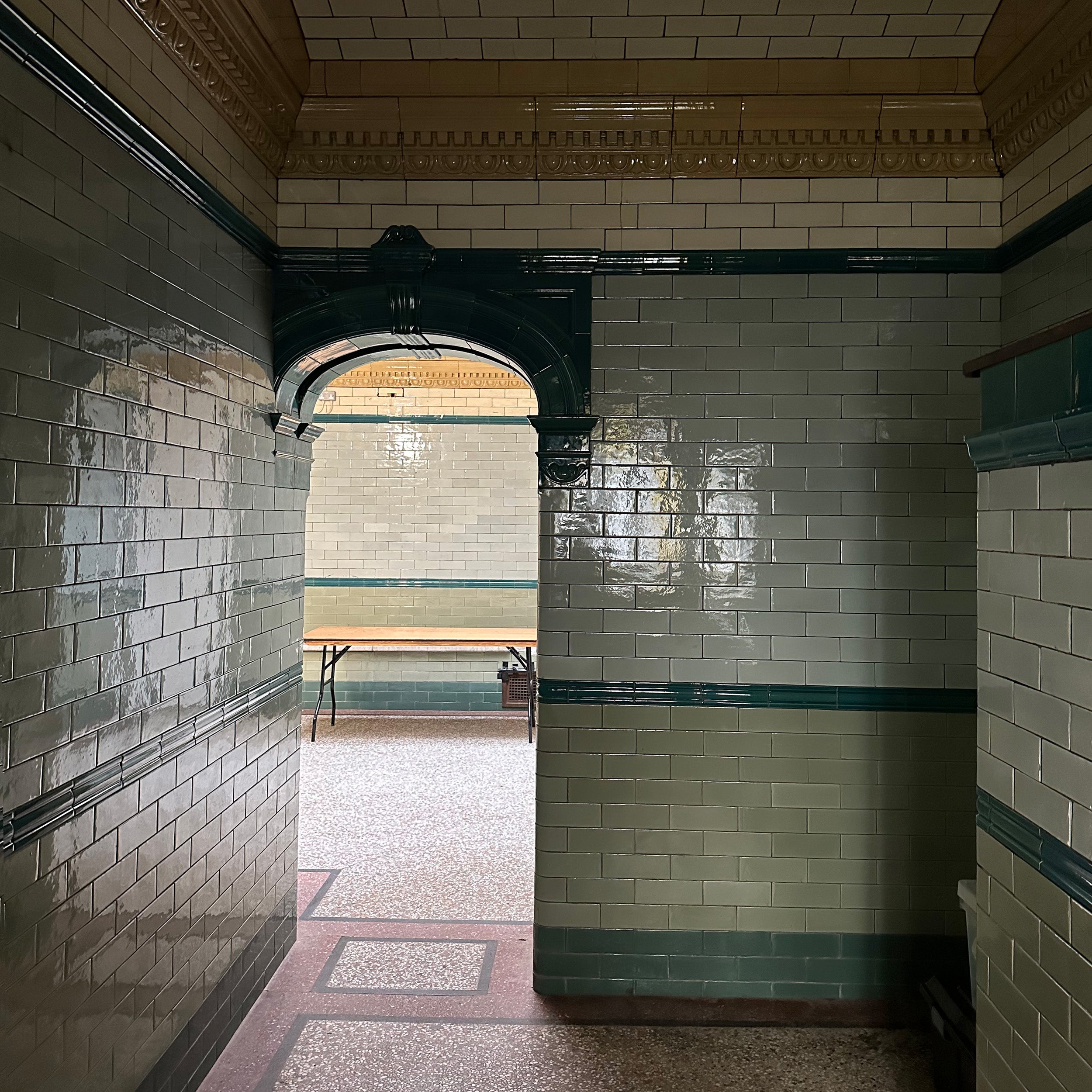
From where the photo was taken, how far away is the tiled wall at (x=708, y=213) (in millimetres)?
3229

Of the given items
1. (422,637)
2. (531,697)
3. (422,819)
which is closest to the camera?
(422,819)

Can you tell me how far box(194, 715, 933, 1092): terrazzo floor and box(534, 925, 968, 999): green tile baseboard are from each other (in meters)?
0.07

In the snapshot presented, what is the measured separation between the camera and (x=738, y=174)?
3.23 m

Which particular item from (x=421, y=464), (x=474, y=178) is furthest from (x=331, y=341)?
(x=421, y=464)

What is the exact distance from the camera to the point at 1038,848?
1.79 m

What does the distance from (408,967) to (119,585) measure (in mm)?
2108

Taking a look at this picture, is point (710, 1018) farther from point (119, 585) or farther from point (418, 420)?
point (418, 420)

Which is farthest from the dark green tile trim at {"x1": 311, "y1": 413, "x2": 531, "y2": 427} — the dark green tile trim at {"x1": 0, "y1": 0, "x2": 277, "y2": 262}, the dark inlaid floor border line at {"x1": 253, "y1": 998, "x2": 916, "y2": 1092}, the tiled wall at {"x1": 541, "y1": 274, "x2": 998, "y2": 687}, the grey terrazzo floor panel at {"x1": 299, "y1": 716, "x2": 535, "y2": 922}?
the dark inlaid floor border line at {"x1": 253, "y1": 998, "x2": 916, "y2": 1092}

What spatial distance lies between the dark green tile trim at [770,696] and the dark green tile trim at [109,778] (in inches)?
45.7

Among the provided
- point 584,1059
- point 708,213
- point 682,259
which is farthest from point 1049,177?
point 584,1059

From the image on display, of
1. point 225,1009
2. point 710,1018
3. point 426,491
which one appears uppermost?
point 426,491

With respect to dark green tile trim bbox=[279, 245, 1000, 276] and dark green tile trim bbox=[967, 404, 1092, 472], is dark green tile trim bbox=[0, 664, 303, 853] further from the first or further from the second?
dark green tile trim bbox=[967, 404, 1092, 472]

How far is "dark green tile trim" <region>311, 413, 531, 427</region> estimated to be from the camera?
25.9ft

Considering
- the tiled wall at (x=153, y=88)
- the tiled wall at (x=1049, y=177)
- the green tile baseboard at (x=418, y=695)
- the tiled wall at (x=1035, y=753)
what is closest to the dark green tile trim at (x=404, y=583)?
the green tile baseboard at (x=418, y=695)
